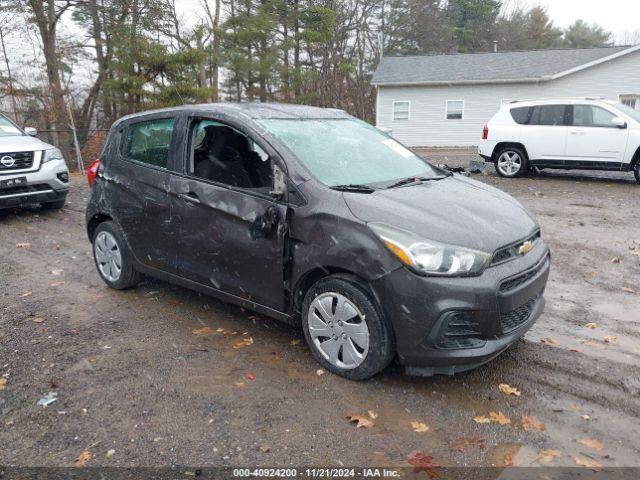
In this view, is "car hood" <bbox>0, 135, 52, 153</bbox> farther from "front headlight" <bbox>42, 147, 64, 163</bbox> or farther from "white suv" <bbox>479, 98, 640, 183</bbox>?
"white suv" <bbox>479, 98, 640, 183</bbox>

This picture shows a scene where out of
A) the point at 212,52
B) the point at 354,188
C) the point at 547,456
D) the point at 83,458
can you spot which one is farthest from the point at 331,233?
the point at 212,52

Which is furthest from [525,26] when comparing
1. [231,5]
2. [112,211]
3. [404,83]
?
[112,211]

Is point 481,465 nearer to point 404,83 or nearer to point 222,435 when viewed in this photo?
point 222,435

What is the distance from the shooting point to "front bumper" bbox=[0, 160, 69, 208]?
812cm

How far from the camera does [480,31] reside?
39688mm

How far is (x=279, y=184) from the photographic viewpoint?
3639mm

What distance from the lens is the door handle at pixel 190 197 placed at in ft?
13.5

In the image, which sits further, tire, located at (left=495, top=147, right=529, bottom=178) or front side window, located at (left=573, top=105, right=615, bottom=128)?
tire, located at (left=495, top=147, right=529, bottom=178)

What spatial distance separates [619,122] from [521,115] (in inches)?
82.3

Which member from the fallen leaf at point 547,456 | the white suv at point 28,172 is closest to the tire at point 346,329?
the fallen leaf at point 547,456

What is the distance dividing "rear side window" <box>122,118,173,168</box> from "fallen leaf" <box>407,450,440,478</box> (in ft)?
9.90

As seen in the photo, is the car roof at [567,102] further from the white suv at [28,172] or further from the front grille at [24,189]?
the front grille at [24,189]

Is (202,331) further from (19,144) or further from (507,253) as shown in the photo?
(19,144)

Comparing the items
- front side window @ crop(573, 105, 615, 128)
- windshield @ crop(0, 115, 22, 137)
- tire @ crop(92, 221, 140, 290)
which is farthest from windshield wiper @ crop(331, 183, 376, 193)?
front side window @ crop(573, 105, 615, 128)
